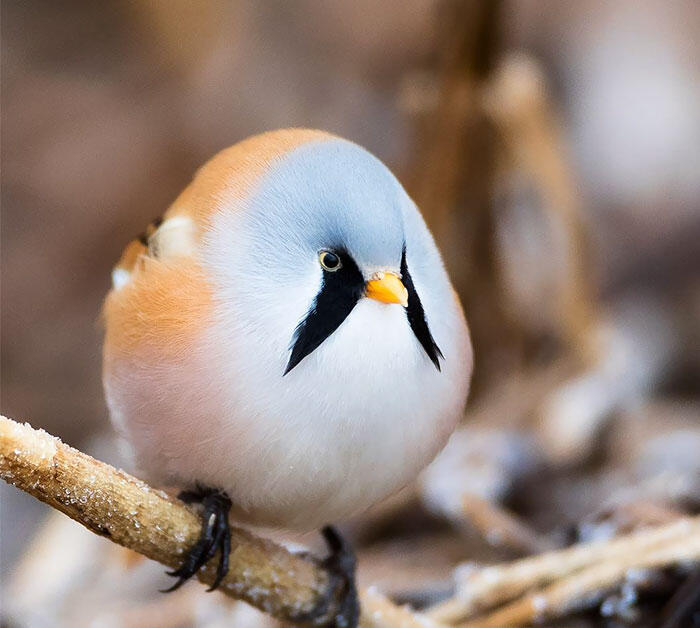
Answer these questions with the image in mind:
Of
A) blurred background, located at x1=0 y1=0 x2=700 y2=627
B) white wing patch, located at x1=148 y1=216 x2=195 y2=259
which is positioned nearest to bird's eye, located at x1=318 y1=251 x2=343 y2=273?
white wing patch, located at x1=148 y1=216 x2=195 y2=259

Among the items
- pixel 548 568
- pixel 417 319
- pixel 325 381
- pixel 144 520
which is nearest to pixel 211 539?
pixel 144 520

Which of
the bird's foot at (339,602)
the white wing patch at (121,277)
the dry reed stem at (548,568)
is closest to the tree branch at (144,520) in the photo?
the bird's foot at (339,602)

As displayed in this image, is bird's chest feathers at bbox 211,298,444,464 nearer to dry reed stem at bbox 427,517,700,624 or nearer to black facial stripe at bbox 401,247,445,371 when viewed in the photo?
black facial stripe at bbox 401,247,445,371

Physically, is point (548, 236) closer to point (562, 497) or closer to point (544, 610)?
point (562, 497)

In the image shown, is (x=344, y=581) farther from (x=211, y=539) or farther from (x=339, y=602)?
(x=211, y=539)

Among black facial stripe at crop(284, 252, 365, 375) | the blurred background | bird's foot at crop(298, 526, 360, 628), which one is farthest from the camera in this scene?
the blurred background

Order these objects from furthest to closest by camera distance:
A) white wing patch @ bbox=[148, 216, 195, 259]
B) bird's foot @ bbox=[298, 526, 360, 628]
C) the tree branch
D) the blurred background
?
the blurred background < bird's foot @ bbox=[298, 526, 360, 628] < white wing patch @ bbox=[148, 216, 195, 259] < the tree branch
